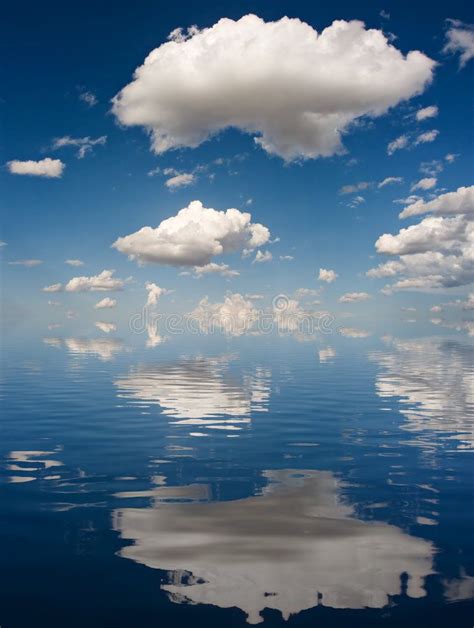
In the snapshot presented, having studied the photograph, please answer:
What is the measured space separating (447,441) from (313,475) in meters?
10.0

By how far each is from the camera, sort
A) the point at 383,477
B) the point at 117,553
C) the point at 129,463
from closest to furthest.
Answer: the point at 117,553
the point at 383,477
the point at 129,463

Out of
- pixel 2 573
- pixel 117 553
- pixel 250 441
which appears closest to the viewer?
pixel 2 573

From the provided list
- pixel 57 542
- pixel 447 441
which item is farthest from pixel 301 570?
pixel 447 441

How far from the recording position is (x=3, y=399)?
39.4 m

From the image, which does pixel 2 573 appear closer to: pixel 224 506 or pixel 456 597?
pixel 224 506

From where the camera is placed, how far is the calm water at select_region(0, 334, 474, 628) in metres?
10.3

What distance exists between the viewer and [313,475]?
1958 centimetres

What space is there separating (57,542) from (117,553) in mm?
1899

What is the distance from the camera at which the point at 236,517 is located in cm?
1510

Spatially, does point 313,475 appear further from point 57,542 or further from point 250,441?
point 57,542

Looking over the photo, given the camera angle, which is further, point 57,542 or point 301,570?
point 57,542

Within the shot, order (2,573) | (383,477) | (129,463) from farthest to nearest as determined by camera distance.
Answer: (129,463) < (383,477) < (2,573)

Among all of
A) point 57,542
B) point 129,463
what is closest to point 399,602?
point 57,542

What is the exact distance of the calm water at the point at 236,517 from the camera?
33.8ft
